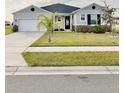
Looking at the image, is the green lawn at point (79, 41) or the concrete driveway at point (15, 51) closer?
the concrete driveway at point (15, 51)

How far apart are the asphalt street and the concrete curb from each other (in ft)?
2.06

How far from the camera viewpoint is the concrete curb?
392 inches

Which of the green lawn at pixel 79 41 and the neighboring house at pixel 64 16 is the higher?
the neighboring house at pixel 64 16

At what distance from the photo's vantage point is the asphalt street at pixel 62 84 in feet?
23.6

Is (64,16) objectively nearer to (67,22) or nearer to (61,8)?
(67,22)

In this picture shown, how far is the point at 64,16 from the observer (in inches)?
2039

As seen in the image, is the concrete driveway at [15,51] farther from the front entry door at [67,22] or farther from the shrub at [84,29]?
the front entry door at [67,22]

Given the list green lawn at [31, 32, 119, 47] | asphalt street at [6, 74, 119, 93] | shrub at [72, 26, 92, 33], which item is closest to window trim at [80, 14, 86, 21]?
shrub at [72, 26, 92, 33]

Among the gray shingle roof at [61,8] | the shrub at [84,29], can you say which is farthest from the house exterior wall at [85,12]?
the gray shingle roof at [61,8]

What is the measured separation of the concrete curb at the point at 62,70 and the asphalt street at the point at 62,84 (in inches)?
24.7
